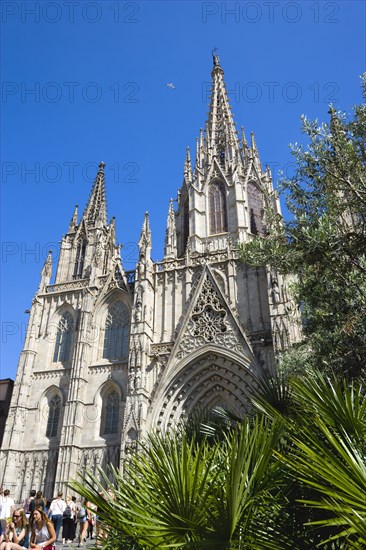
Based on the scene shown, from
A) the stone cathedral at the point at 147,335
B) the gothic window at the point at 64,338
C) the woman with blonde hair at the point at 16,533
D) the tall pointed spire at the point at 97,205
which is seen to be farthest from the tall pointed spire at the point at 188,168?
the woman with blonde hair at the point at 16,533

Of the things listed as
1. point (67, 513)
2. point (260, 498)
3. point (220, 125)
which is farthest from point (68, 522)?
point (220, 125)

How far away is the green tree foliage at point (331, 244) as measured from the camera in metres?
11.2

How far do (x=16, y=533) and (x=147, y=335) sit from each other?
1512 centimetres

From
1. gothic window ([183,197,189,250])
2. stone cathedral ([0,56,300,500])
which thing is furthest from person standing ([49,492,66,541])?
gothic window ([183,197,189,250])

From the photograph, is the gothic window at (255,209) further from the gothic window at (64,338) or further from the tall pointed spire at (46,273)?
the tall pointed spire at (46,273)

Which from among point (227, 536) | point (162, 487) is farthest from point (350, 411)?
point (162, 487)

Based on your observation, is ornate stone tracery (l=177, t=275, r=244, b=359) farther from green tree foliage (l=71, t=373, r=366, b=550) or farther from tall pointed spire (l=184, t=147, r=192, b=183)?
green tree foliage (l=71, t=373, r=366, b=550)

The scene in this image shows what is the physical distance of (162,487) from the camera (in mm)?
4527

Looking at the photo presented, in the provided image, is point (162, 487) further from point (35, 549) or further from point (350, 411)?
point (35, 549)

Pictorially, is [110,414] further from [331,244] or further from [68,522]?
[331,244]

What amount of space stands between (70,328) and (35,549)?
2096cm

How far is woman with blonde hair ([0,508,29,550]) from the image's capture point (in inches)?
308

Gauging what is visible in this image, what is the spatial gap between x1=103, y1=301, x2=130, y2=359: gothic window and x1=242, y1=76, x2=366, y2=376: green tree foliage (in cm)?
1447

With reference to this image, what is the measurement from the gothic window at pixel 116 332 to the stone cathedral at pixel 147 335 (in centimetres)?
7
